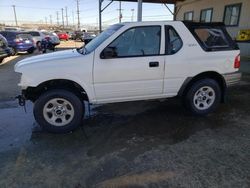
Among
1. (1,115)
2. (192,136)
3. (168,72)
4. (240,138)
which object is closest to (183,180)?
(192,136)

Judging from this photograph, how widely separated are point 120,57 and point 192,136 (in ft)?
6.08

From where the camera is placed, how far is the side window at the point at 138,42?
3969 millimetres

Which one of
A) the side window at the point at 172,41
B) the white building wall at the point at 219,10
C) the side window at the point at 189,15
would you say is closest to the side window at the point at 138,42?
the side window at the point at 172,41

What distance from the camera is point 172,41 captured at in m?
4.21

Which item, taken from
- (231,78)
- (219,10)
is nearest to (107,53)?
(231,78)

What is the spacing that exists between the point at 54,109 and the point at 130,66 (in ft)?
5.09

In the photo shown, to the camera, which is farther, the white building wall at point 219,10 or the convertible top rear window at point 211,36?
the white building wall at point 219,10

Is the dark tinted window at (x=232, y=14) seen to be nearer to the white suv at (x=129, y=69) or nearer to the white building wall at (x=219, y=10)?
the white building wall at (x=219, y=10)

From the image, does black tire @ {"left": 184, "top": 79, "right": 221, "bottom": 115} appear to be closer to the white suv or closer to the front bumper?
the white suv

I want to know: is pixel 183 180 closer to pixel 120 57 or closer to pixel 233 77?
pixel 120 57

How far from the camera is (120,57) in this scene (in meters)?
3.94

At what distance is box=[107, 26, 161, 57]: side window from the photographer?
13.0 feet

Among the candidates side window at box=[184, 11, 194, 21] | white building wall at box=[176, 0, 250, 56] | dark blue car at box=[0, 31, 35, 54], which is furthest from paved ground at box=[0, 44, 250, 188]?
side window at box=[184, 11, 194, 21]

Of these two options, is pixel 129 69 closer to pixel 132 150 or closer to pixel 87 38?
pixel 132 150
